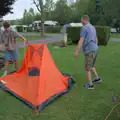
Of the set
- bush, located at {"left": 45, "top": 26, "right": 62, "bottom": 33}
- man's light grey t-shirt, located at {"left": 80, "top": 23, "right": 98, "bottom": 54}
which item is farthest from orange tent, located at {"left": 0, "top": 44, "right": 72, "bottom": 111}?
bush, located at {"left": 45, "top": 26, "right": 62, "bottom": 33}

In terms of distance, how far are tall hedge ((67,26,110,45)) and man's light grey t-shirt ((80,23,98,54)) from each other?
15.0 metres

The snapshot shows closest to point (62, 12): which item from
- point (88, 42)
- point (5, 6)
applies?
point (5, 6)

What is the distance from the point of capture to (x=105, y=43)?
932 inches

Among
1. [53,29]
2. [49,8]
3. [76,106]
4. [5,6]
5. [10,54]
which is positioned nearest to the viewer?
[76,106]

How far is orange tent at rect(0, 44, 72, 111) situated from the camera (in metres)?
7.13

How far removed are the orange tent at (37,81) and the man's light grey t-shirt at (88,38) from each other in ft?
3.08

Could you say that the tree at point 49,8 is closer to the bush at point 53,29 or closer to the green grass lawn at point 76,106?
the bush at point 53,29

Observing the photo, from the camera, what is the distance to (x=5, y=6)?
42.0 meters

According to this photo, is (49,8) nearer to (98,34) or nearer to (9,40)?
(98,34)

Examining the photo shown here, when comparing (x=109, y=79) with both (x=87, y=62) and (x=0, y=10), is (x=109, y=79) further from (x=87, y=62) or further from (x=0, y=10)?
(x=0, y=10)

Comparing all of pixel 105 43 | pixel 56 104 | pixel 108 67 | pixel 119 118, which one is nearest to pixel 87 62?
pixel 56 104

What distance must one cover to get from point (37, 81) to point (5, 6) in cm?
3579

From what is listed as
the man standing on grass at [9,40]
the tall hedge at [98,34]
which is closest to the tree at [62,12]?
the tall hedge at [98,34]

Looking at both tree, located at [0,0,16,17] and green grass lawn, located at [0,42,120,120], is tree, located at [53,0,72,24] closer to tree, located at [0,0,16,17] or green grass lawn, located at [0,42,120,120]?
tree, located at [0,0,16,17]
